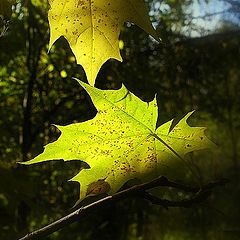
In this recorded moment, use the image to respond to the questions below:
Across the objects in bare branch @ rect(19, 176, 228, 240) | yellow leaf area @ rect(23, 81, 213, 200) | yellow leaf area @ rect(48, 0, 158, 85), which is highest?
yellow leaf area @ rect(48, 0, 158, 85)

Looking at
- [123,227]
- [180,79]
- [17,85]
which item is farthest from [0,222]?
[180,79]

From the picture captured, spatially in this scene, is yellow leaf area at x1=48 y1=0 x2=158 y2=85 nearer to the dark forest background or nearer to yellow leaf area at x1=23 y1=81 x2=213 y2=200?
yellow leaf area at x1=23 y1=81 x2=213 y2=200

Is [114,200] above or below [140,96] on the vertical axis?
below

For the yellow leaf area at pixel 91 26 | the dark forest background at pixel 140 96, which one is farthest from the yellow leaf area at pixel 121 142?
the dark forest background at pixel 140 96

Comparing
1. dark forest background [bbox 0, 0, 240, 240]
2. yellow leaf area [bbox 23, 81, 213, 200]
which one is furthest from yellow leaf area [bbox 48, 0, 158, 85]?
dark forest background [bbox 0, 0, 240, 240]

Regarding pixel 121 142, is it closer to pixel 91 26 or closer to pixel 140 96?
pixel 91 26

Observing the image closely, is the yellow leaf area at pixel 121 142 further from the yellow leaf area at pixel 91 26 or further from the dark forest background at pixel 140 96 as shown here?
the dark forest background at pixel 140 96

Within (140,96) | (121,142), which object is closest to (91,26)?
(121,142)
